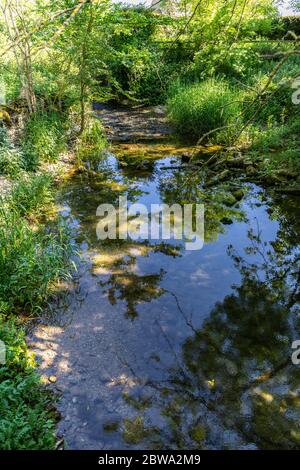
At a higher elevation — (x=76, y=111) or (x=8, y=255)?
(x=76, y=111)

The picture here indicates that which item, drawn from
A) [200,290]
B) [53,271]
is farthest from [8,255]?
[200,290]

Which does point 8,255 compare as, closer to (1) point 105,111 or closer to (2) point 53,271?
(2) point 53,271

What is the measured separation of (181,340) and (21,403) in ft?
5.86

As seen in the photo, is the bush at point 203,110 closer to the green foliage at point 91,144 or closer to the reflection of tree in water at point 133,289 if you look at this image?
the green foliage at point 91,144

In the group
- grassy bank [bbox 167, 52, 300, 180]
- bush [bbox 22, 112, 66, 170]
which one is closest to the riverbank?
bush [bbox 22, 112, 66, 170]

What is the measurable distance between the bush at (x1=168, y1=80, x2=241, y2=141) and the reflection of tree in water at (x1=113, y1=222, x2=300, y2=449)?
645 centimetres

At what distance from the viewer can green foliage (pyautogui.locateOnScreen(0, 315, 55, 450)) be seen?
2834 millimetres

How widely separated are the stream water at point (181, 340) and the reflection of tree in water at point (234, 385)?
1cm

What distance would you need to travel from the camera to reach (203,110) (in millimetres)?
10273

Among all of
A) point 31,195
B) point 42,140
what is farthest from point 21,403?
point 42,140

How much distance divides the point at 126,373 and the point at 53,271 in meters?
1.69

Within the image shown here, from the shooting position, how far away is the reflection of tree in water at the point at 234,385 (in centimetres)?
315

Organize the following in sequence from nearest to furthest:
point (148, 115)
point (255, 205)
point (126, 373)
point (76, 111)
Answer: point (126, 373) → point (255, 205) → point (76, 111) → point (148, 115)
